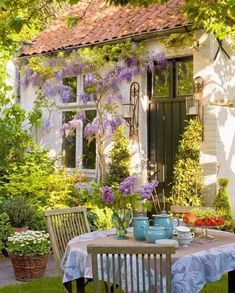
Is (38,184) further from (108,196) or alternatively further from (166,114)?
(108,196)

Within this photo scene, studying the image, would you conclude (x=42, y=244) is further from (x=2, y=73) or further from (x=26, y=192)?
(x=2, y=73)

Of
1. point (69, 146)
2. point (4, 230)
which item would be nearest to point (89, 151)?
point (69, 146)

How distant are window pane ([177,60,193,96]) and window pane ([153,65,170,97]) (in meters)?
0.22

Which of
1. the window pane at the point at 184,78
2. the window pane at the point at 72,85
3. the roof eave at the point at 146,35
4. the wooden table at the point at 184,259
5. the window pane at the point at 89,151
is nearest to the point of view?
the wooden table at the point at 184,259

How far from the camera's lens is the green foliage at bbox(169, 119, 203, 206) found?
29.1 feet

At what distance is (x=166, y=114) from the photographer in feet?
32.4

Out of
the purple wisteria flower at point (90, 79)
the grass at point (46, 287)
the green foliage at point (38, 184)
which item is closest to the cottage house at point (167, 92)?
the purple wisteria flower at point (90, 79)

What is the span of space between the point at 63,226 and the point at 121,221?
792 mm

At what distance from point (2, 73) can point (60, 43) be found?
5.73ft

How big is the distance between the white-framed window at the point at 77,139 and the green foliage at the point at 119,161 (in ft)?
3.76

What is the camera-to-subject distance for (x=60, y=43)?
1173 cm

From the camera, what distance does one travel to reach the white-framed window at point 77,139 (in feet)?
36.9

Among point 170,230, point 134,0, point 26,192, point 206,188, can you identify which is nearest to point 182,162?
point 206,188

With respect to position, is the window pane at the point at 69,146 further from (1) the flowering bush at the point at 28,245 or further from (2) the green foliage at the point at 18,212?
(1) the flowering bush at the point at 28,245
